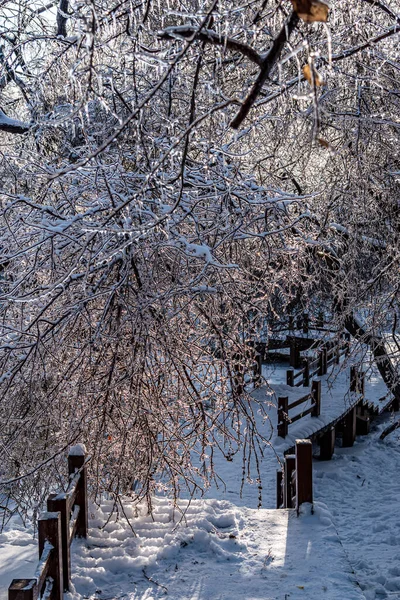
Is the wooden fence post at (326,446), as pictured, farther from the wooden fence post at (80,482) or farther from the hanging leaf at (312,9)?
the hanging leaf at (312,9)

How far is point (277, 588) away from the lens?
482cm

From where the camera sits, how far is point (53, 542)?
402 centimetres

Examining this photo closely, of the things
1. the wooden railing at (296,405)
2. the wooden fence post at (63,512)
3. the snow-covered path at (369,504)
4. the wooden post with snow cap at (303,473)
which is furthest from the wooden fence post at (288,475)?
the wooden railing at (296,405)

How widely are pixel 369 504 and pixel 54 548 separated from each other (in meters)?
9.44

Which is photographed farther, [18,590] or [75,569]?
[75,569]

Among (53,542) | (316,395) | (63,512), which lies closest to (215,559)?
(63,512)

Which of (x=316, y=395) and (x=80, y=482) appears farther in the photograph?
(x=316, y=395)

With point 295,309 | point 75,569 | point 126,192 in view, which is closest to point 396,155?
point 126,192

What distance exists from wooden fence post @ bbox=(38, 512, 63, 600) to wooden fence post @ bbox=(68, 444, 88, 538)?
3.22ft

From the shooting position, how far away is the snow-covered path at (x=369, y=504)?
28.9 feet

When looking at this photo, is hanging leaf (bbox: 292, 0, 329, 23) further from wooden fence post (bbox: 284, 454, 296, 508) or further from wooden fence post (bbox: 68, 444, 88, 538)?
wooden fence post (bbox: 284, 454, 296, 508)

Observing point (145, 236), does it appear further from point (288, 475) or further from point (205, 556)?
point (288, 475)

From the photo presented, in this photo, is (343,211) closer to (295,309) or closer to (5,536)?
(295,309)

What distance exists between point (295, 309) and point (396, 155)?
701 centimetres
